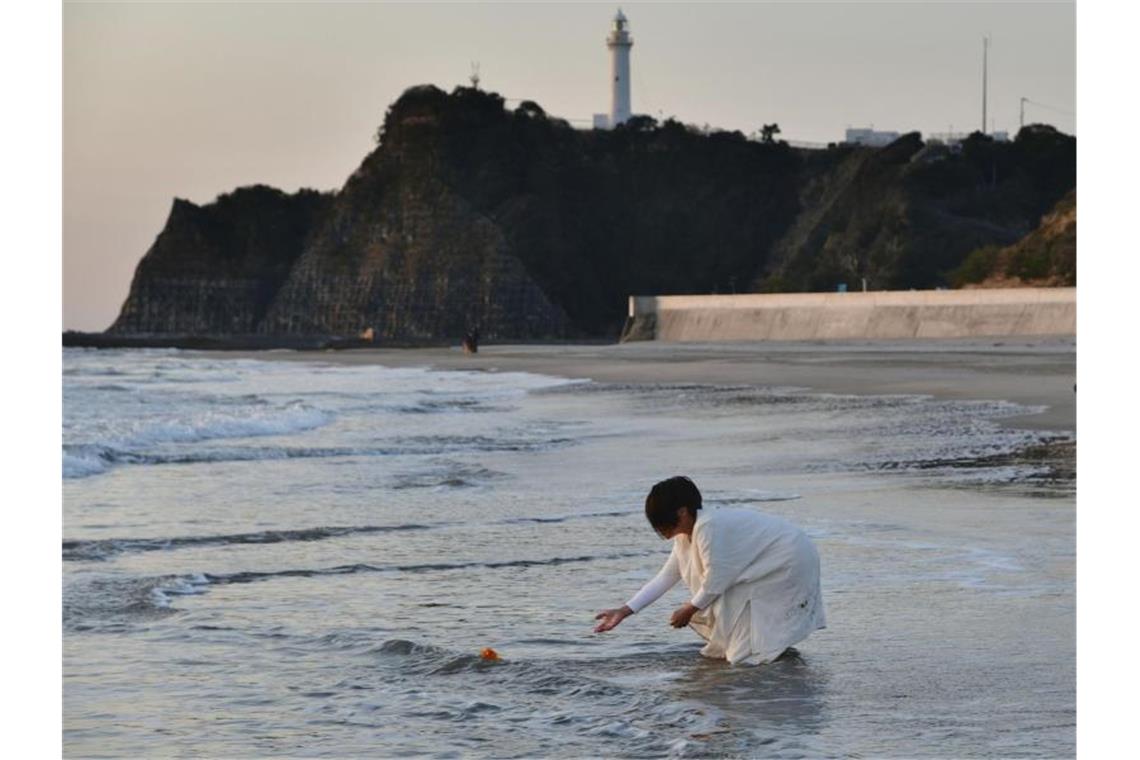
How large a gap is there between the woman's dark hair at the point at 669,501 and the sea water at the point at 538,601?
533mm

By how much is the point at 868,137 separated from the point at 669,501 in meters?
118

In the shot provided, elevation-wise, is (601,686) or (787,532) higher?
(787,532)

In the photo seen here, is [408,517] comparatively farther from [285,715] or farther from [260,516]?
[285,715]

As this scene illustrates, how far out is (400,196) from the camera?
4779 inches

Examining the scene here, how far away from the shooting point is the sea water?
534 centimetres

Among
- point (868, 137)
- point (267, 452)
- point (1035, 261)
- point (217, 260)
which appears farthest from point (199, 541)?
point (217, 260)

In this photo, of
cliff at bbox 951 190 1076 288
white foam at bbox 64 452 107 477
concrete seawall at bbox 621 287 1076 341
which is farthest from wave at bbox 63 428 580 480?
cliff at bbox 951 190 1076 288

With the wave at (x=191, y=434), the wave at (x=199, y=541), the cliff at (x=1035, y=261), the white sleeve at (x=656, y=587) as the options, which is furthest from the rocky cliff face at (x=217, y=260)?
the white sleeve at (x=656, y=587)

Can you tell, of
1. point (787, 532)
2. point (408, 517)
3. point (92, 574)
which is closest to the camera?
point (787, 532)

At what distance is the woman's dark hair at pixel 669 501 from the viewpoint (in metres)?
6.12

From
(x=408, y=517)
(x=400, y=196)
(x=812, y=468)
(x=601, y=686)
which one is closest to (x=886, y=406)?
(x=812, y=468)

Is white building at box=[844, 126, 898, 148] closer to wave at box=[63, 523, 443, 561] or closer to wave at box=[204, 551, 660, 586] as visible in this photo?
wave at box=[63, 523, 443, 561]

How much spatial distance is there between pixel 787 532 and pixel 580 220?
109556mm

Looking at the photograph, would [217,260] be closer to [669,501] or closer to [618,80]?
[618,80]
